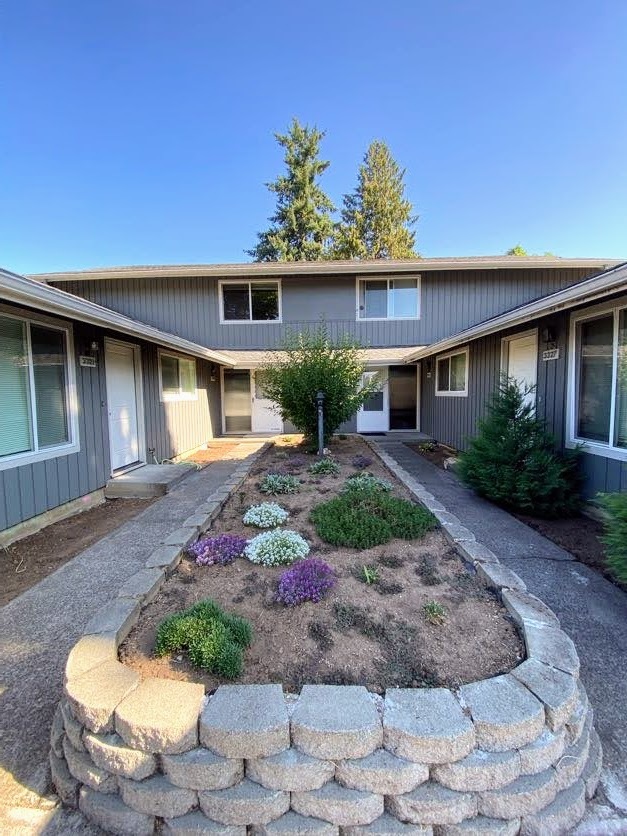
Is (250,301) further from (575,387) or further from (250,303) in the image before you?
(575,387)

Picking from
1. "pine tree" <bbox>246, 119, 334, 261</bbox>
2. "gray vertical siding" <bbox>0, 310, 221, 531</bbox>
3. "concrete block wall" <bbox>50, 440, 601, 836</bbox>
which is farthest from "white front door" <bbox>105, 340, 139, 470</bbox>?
"pine tree" <bbox>246, 119, 334, 261</bbox>

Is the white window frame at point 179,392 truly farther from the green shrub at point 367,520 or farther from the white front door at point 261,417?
the green shrub at point 367,520

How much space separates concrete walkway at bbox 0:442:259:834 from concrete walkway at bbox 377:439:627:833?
2247 mm

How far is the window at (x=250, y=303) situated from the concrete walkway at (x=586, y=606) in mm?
7907

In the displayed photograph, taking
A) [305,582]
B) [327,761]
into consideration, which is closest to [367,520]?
[305,582]

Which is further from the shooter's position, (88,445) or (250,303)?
(250,303)

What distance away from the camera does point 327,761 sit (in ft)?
4.65

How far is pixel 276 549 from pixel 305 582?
522 millimetres

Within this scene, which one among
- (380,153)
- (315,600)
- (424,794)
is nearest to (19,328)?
(315,600)

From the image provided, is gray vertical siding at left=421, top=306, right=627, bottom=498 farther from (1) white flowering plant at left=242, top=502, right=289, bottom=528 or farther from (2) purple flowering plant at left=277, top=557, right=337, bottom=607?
(2) purple flowering plant at left=277, top=557, right=337, bottom=607

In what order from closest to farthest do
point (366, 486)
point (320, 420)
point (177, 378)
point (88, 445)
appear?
point (366, 486), point (88, 445), point (320, 420), point (177, 378)

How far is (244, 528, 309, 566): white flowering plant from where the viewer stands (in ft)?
9.64

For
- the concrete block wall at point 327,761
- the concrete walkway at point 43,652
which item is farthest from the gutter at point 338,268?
the concrete block wall at point 327,761

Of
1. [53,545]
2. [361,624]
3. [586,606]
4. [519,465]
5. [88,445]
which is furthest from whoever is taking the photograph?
[88,445]
